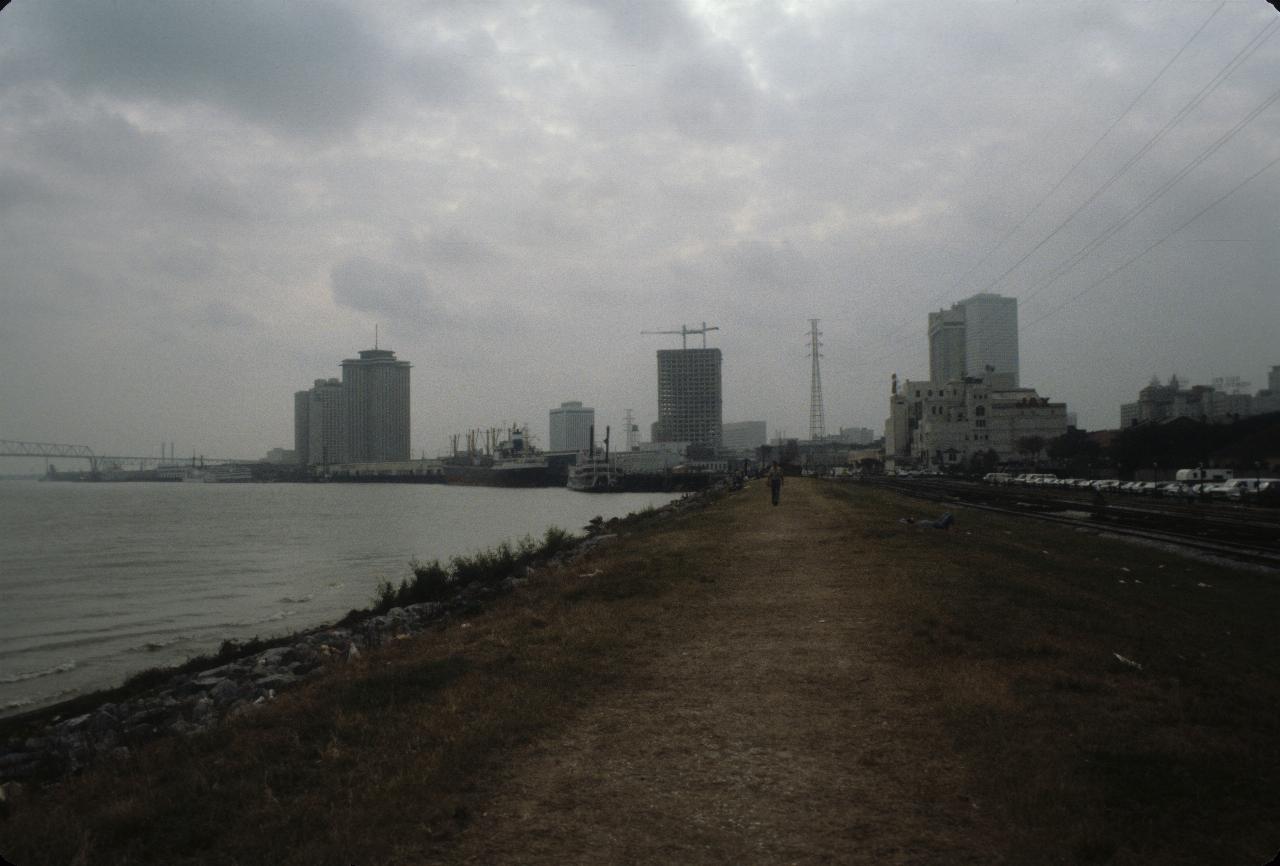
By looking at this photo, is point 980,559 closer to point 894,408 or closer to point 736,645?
point 736,645

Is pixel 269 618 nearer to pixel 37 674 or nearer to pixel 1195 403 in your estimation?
pixel 37 674

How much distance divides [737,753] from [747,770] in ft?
1.08

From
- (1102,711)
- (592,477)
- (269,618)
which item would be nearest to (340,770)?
(1102,711)

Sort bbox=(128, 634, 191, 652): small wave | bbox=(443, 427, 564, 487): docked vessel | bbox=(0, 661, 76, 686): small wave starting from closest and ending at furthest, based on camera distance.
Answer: bbox=(0, 661, 76, 686): small wave → bbox=(128, 634, 191, 652): small wave → bbox=(443, 427, 564, 487): docked vessel

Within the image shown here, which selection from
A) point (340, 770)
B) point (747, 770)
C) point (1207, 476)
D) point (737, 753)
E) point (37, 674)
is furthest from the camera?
point (1207, 476)

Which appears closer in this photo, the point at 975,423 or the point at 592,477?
the point at 975,423

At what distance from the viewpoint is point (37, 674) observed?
15555 millimetres

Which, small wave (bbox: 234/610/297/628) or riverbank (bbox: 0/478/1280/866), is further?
small wave (bbox: 234/610/297/628)

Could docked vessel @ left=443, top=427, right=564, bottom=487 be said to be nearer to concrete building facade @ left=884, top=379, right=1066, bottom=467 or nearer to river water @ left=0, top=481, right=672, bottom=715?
concrete building facade @ left=884, top=379, right=1066, bottom=467

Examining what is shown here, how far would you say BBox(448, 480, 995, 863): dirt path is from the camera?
451 cm

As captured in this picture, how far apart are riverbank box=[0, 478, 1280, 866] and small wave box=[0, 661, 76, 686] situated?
8842 millimetres

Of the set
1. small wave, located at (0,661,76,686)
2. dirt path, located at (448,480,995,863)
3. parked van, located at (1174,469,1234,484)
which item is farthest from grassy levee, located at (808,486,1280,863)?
parked van, located at (1174,469,1234,484)

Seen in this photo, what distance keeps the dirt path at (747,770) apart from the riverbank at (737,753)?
2 centimetres

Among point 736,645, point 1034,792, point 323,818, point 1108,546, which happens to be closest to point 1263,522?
point 1108,546
